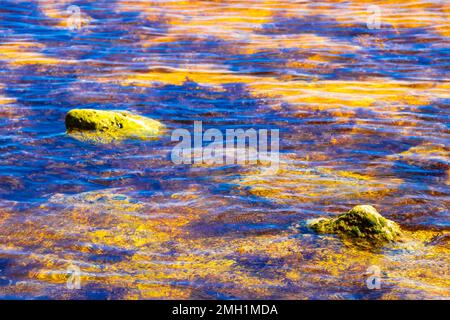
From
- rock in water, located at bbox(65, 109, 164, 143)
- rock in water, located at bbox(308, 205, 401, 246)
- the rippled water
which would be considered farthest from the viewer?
rock in water, located at bbox(65, 109, 164, 143)

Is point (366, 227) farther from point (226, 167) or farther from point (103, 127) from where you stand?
point (103, 127)

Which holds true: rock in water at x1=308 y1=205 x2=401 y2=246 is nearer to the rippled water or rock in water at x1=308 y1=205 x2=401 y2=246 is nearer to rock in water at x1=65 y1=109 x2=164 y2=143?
the rippled water

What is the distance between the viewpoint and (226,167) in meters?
8.34

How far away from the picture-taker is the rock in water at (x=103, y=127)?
9141 mm

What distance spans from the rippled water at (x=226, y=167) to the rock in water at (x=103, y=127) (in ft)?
0.76

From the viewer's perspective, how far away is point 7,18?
15.7 meters

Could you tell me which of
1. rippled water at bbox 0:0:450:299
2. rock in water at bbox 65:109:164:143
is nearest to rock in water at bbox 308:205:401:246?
rippled water at bbox 0:0:450:299

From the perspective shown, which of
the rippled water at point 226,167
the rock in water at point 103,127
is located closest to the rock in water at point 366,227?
the rippled water at point 226,167

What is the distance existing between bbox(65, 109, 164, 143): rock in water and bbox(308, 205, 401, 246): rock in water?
3856 millimetres

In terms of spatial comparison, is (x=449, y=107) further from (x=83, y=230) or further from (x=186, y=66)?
(x=83, y=230)

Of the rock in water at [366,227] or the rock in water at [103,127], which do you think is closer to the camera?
the rock in water at [366,227]

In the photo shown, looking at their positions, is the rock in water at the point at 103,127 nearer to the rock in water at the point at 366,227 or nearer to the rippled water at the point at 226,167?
the rippled water at the point at 226,167

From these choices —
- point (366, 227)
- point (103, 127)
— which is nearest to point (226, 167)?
point (103, 127)

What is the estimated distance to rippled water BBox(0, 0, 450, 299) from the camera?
19.6 feet
